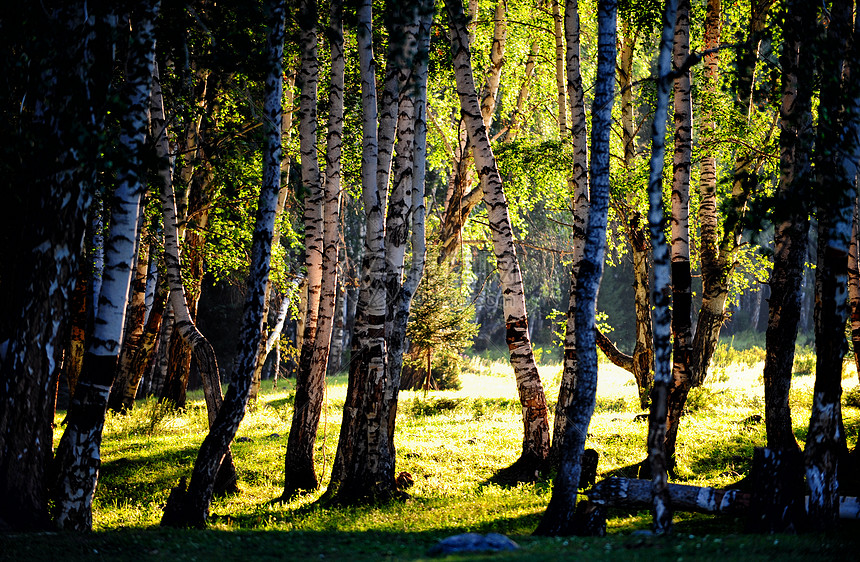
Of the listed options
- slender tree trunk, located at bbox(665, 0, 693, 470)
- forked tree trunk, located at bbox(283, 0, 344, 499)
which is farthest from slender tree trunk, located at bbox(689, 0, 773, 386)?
forked tree trunk, located at bbox(283, 0, 344, 499)

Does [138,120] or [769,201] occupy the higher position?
[138,120]

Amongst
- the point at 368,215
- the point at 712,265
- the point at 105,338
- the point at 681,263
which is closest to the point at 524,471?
the point at 681,263

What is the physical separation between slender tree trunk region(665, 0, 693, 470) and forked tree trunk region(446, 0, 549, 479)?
186 centimetres

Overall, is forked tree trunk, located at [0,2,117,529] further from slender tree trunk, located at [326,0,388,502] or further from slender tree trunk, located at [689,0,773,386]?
slender tree trunk, located at [689,0,773,386]

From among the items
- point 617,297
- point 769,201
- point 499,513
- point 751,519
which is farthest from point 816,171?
point 617,297

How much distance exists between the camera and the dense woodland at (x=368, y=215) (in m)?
6.33

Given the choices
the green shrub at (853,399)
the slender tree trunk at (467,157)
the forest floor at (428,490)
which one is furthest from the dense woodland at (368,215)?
the green shrub at (853,399)

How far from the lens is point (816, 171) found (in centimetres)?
706

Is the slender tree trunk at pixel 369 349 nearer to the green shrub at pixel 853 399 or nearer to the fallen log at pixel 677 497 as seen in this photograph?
the fallen log at pixel 677 497

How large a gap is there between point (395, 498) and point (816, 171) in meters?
6.20

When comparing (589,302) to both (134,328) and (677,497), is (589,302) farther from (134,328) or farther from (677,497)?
(134,328)

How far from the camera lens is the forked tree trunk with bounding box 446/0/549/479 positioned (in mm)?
10195

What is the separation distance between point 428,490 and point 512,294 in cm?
308

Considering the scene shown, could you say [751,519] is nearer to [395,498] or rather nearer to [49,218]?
[395,498]
